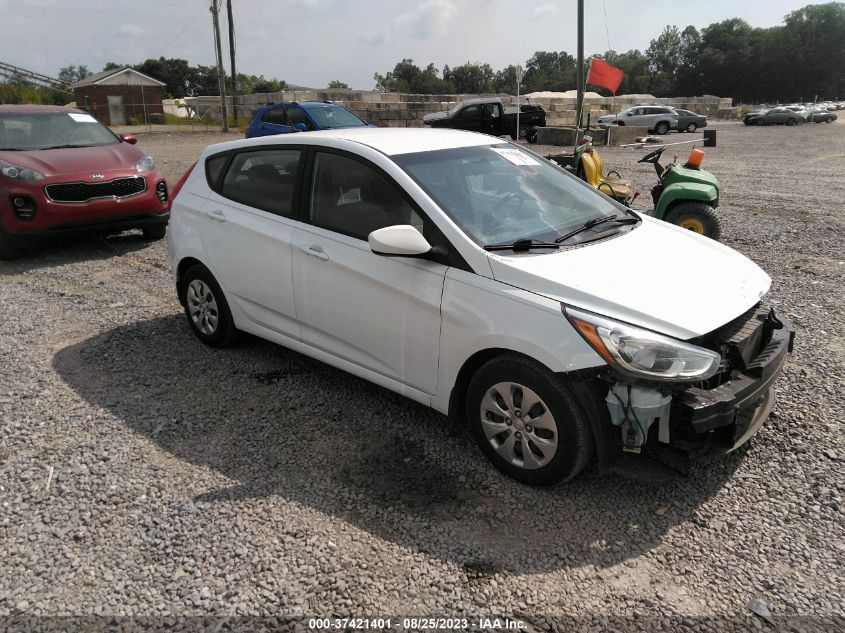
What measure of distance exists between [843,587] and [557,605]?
1147mm

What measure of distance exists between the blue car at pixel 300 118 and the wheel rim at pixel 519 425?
1256cm

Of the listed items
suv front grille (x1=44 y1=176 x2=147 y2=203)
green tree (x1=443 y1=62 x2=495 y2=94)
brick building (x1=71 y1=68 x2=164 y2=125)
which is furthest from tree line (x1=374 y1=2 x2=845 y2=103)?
suv front grille (x1=44 y1=176 x2=147 y2=203)

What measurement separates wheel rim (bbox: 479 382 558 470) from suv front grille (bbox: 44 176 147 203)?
20.9ft

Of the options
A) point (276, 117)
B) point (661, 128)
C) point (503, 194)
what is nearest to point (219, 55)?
point (276, 117)

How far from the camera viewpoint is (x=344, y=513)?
3.12m

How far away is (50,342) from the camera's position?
5301 mm

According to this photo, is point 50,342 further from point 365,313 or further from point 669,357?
point 669,357

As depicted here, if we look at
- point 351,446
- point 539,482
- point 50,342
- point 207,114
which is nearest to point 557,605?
point 539,482

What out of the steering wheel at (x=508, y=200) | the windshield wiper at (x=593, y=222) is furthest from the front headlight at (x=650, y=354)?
the steering wheel at (x=508, y=200)

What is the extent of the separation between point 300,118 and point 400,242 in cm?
1287

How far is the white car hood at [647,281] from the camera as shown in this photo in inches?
115

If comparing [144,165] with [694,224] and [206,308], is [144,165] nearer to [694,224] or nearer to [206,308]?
[206,308]

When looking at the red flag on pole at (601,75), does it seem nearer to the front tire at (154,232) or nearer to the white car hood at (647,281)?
the front tire at (154,232)

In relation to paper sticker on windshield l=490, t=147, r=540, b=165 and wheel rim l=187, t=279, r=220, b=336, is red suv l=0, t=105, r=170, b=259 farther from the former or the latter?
paper sticker on windshield l=490, t=147, r=540, b=165
